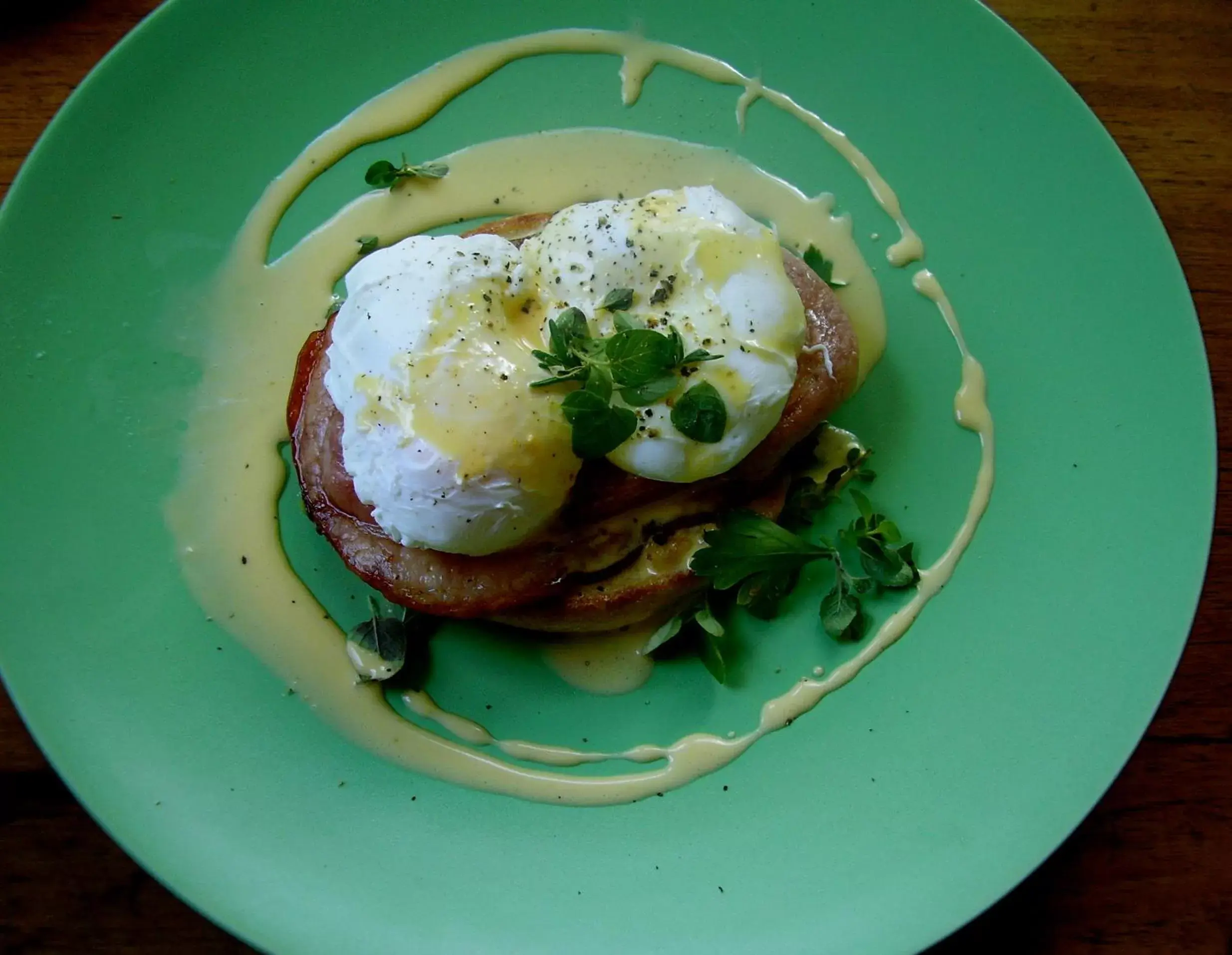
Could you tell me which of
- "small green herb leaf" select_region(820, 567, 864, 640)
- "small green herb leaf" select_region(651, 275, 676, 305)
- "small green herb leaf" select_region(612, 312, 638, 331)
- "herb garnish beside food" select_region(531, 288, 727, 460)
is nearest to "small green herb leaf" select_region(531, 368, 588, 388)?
"herb garnish beside food" select_region(531, 288, 727, 460)

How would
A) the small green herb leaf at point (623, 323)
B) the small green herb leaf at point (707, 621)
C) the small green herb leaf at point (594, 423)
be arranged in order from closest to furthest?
1. the small green herb leaf at point (594, 423)
2. the small green herb leaf at point (623, 323)
3. the small green herb leaf at point (707, 621)

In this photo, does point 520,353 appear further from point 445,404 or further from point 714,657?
point 714,657

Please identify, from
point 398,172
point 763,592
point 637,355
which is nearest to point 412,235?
point 398,172

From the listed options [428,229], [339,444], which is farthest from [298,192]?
[339,444]

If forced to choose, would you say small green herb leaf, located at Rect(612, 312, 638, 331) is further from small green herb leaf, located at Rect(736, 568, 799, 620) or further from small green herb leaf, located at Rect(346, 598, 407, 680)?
small green herb leaf, located at Rect(346, 598, 407, 680)

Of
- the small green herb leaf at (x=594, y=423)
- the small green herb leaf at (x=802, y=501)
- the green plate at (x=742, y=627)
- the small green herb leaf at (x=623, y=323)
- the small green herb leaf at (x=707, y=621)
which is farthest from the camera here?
the small green herb leaf at (x=802, y=501)

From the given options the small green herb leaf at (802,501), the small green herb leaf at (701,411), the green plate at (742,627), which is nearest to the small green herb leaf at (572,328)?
the small green herb leaf at (701,411)

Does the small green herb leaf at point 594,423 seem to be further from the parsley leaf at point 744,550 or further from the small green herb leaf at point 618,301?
the parsley leaf at point 744,550

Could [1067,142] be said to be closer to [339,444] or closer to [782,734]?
[782,734]
